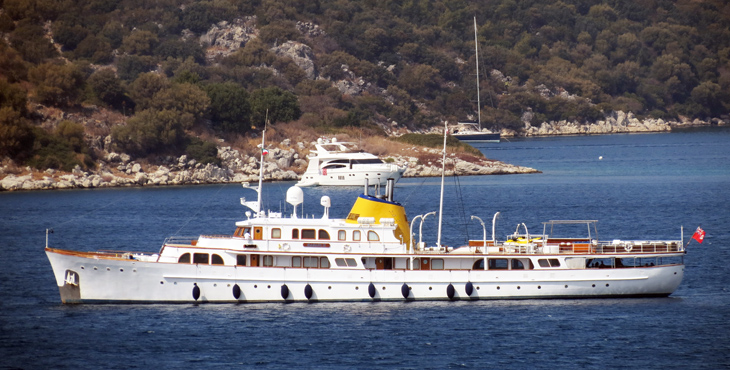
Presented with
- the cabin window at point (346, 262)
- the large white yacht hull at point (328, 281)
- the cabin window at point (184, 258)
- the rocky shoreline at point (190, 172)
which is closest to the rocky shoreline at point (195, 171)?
the rocky shoreline at point (190, 172)

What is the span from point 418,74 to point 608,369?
489 ft

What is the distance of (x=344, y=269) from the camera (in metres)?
40.1

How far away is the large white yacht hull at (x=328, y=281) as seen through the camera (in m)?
40.2

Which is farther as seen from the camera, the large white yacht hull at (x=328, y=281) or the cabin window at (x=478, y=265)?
the cabin window at (x=478, y=265)

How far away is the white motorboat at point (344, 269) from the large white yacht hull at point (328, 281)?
0.04 metres

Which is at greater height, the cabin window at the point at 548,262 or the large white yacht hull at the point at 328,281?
the cabin window at the point at 548,262

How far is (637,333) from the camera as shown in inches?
1428

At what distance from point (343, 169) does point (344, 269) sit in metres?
58.9

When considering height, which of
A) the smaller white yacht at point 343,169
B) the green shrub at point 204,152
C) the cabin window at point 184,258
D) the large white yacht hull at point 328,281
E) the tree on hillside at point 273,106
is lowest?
the large white yacht hull at point 328,281

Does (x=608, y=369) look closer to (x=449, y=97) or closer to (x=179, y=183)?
(x=179, y=183)

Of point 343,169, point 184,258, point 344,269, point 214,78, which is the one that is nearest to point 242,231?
point 184,258

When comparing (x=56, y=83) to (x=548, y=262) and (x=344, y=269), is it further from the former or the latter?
(x=548, y=262)

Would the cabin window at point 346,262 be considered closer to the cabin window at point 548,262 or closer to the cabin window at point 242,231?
the cabin window at point 242,231

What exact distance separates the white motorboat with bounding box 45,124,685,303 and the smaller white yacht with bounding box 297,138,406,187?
5675cm
